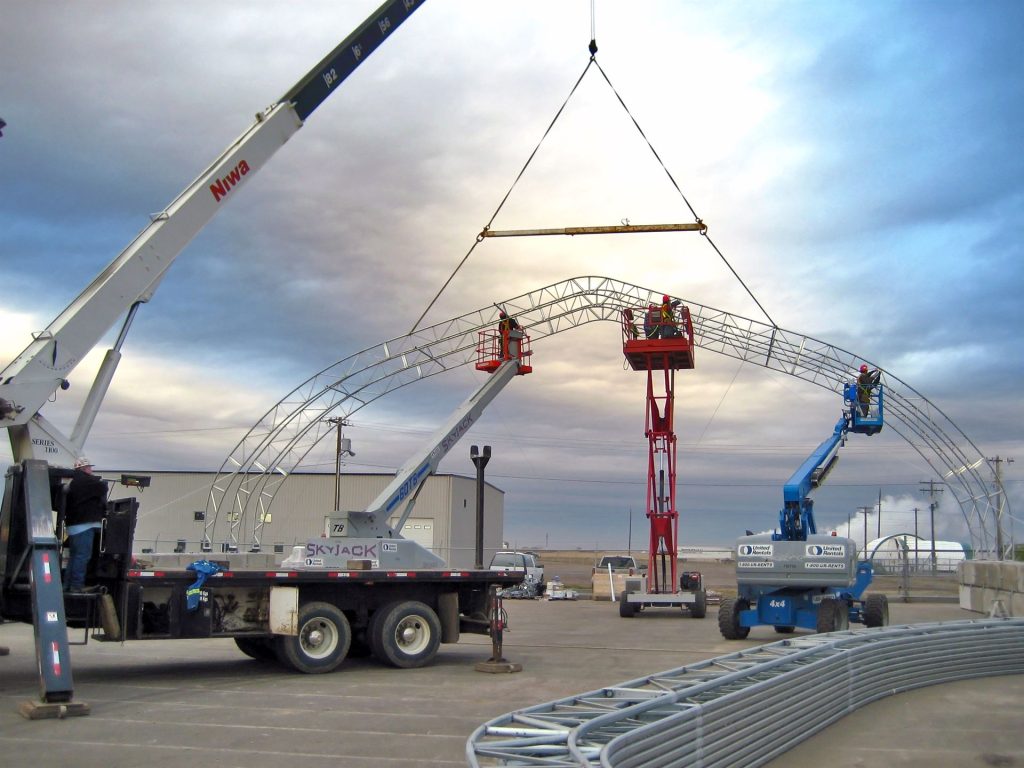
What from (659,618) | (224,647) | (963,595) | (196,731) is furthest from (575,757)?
(963,595)

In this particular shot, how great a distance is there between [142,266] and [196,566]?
4261 millimetres

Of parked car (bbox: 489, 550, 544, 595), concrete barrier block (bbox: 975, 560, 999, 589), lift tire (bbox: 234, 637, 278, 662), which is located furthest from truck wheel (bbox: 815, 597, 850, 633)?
parked car (bbox: 489, 550, 544, 595)

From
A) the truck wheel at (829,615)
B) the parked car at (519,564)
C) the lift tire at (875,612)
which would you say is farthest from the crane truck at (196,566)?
the parked car at (519,564)

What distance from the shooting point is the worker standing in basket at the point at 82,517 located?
1294cm

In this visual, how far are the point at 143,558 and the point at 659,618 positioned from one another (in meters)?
17.7

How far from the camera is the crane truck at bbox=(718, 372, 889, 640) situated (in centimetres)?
2033

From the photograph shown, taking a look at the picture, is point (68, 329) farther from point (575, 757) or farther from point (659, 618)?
point (659, 618)

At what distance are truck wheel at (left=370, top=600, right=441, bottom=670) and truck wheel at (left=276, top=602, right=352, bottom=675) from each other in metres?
0.57

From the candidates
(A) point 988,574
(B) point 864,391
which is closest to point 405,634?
(B) point 864,391

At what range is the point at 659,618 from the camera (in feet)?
95.4

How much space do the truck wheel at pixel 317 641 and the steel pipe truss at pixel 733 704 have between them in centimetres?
622

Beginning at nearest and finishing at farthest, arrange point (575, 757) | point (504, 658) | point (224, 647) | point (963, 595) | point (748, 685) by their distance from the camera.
Result: point (575, 757) < point (748, 685) < point (504, 658) < point (224, 647) < point (963, 595)

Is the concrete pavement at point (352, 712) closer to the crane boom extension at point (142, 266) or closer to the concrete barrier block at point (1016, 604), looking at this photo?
the crane boom extension at point (142, 266)

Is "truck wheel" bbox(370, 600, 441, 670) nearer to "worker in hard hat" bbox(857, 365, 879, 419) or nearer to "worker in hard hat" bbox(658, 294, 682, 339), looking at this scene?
"worker in hard hat" bbox(857, 365, 879, 419)
